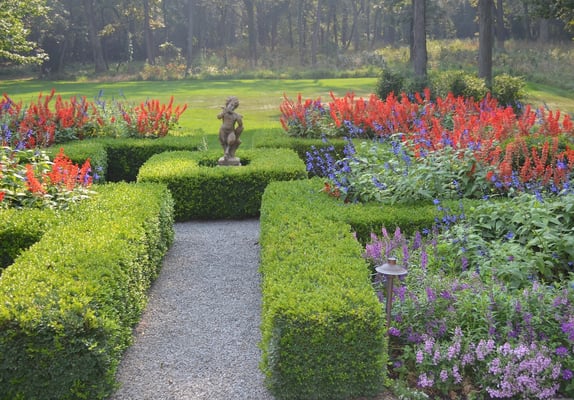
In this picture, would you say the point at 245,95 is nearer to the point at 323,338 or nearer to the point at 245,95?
the point at 245,95

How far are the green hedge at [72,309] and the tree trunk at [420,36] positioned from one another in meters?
15.4

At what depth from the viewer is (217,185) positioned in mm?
7930

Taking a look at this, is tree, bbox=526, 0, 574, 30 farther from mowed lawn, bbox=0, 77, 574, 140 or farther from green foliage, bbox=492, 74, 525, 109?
mowed lawn, bbox=0, 77, 574, 140

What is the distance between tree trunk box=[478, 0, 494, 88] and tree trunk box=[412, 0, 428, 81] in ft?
6.00

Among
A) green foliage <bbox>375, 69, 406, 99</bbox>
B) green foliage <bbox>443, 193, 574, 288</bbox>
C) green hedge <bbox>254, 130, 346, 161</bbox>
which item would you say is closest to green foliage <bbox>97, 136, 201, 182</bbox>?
green hedge <bbox>254, 130, 346, 161</bbox>

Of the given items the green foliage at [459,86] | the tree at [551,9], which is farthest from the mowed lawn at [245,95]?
the tree at [551,9]

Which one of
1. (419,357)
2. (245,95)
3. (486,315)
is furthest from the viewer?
(245,95)

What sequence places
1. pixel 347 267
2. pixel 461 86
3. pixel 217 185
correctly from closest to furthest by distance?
pixel 347 267 < pixel 217 185 < pixel 461 86

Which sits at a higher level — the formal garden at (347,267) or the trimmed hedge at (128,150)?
the trimmed hedge at (128,150)

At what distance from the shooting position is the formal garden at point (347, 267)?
352 cm

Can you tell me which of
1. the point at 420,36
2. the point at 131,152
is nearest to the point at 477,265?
the point at 131,152

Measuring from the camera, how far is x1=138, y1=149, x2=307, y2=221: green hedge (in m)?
7.89

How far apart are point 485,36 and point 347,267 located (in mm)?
16028

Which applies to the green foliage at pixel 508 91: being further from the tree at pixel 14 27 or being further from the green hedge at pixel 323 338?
the green hedge at pixel 323 338
